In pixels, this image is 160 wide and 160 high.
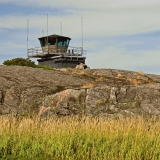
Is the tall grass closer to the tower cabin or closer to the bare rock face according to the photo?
the bare rock face

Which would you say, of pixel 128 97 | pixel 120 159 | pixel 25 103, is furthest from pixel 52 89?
pixel 120 159

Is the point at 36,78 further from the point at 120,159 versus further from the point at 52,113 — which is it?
the point at 120,159

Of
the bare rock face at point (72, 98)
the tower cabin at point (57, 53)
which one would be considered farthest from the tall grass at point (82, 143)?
the tower cabin at point (57, 53)

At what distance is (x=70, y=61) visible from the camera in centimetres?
7288

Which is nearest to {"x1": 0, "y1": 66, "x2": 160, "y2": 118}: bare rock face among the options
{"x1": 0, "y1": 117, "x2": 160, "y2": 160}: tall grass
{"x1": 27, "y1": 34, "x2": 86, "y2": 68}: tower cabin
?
{"x1": 0, "y1": 117, "x2": 160, "y2": 160}: tall grass

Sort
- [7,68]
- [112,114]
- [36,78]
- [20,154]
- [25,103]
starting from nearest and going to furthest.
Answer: [20,154]
[112,114]
[25,103]
[36,78]
[7,68]

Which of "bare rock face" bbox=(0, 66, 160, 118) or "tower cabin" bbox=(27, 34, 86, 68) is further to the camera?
"tower cabin" bbox=(27, 34, 86, 68)

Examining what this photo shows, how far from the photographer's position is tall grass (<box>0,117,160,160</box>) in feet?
43.5

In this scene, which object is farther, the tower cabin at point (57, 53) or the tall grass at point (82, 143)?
the tower cabin at point (57, 53)

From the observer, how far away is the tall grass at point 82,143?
43.5ft

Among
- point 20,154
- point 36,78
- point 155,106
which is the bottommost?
point 20,154

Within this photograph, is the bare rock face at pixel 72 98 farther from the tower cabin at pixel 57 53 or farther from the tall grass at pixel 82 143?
the tower cabin at pixel 57 53

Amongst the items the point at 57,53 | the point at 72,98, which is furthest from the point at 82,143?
the point at 57,53

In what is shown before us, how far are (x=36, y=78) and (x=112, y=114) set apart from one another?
9.11m
